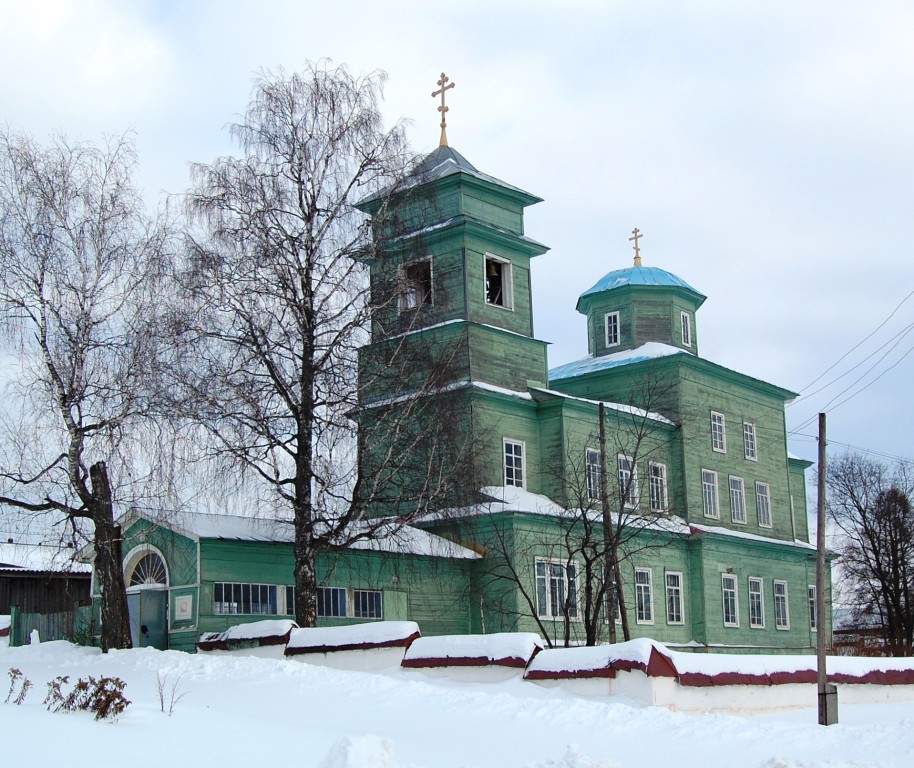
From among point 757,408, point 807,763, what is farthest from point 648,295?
point 807,763

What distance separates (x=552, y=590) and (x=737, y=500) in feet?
36.5

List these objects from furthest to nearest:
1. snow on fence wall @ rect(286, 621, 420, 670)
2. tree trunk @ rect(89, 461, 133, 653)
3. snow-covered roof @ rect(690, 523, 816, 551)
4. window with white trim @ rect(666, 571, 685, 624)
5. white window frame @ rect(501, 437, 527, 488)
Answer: snow-covered roof @ rect(690, 523, 816, 551), window with white trim @ rect(666, 571, 685, 624), white window frame @ rect(501, 437, 527, 488), tree trunk @ rect(89, 461, 133, 653), snow on fence wall @ rect(286, 621, 420, 670)

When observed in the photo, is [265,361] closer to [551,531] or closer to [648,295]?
[551,531]

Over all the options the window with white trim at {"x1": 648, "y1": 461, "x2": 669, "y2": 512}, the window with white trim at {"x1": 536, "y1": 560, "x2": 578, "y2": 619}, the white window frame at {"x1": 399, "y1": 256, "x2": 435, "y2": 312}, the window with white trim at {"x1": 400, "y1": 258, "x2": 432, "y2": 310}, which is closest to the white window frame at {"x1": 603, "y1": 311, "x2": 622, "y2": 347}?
the window with white trim at {"x1": 648, "y1": 461, "x2": 669, "y2": 512}

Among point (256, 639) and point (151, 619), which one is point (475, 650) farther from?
point (151, 619)

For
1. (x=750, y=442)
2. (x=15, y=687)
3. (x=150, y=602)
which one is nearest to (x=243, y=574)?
(x=150, y=602)

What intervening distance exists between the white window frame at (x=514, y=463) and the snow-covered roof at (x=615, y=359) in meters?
6.86

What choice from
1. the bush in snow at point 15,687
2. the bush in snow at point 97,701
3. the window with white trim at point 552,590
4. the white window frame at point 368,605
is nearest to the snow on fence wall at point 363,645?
the white window frame at point 368,605

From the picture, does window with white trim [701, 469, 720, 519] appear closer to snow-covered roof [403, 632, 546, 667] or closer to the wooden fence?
snow-covered roof [403, 632, 546, 667]

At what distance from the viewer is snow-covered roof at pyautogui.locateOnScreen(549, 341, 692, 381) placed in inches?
1485

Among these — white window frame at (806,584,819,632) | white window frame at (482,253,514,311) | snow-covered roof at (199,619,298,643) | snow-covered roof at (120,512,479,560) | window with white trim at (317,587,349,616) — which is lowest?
white window frame at (806,584,819,632)

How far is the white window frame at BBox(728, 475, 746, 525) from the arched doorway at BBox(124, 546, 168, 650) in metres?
19.8

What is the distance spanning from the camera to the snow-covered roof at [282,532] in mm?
23500

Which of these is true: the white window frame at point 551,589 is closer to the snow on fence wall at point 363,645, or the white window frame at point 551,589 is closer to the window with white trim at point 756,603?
the snow on fence wall at point 363,645
